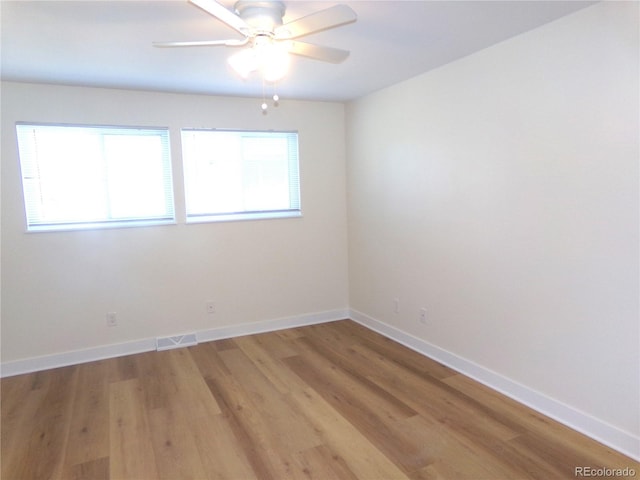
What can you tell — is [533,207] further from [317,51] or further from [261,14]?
[261,14]

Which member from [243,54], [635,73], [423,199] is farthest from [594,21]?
[243,54]

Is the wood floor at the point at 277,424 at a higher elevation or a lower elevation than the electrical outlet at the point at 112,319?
lower

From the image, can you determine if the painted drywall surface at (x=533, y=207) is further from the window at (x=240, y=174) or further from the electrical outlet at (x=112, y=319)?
the electrical outlet at (x=112, y=319)

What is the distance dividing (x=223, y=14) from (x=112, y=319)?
2.94 m

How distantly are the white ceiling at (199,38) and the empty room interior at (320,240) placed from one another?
0.08ft

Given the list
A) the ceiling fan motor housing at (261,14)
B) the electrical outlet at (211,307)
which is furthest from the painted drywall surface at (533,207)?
the electrical outlet at (211,307)

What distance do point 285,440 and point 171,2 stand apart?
2.36 meters

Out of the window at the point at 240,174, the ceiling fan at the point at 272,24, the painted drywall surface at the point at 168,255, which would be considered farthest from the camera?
the window at the point at 240,174

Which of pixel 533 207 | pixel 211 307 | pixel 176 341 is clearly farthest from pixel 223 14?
pixel 176 341

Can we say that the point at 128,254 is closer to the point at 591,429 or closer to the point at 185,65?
the point at 185,65

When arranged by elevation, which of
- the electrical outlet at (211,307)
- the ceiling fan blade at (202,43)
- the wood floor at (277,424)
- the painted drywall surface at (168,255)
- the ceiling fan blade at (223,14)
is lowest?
the wood floor at (277,424)

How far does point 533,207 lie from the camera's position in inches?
96.7

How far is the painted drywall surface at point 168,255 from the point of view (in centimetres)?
324

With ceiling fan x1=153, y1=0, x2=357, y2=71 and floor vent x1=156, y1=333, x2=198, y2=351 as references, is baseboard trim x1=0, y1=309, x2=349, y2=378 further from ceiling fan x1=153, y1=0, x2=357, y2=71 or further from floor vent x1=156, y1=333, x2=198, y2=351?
ceiling fan x1=153, y1=0, x2=357, y2=71
